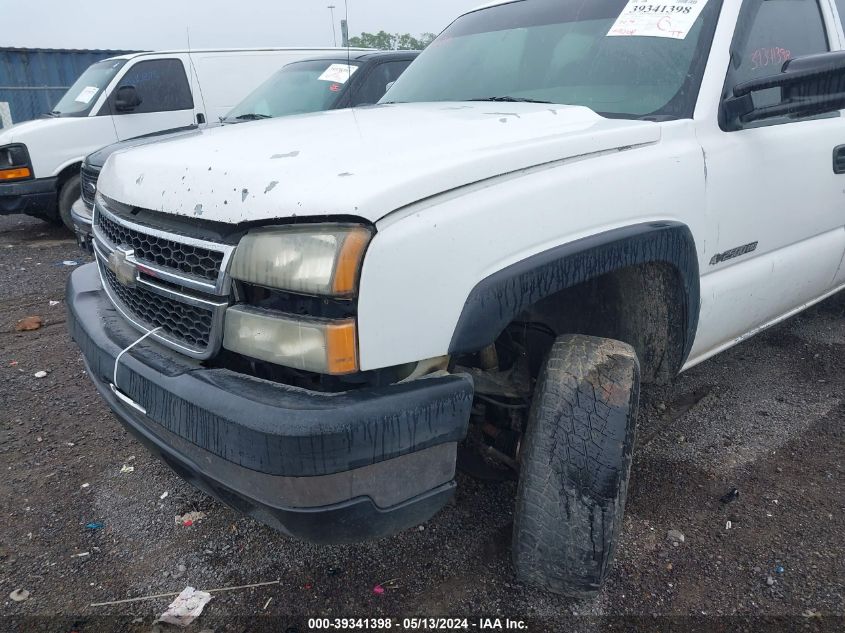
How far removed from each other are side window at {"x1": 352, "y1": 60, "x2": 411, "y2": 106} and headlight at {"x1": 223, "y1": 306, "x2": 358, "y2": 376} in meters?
4.54

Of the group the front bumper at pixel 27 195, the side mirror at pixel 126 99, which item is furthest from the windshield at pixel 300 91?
the front bumper at pixel 27 195

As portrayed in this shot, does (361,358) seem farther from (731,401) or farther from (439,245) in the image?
(731,401)

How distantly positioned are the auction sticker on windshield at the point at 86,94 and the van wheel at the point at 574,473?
6.84 meters

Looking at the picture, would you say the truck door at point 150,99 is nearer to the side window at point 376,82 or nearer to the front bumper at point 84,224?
the front bumper at point 84,224

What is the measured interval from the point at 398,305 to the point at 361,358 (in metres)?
0.14

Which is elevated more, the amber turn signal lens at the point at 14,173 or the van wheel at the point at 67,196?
the amber turn signal lens at the point at 14,173

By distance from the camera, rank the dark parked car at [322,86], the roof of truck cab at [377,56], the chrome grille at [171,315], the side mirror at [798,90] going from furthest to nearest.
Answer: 1. the roof of truck cab at [377,56]
2. the dark parked car at [322,86]
3. the side mirror at [798,90]
4. the chrome grille at [171,315]

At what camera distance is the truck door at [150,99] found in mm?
6789

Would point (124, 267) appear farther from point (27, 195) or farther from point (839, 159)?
point (27, 195)

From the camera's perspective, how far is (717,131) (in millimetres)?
2191

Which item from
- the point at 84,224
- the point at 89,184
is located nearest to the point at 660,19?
the point at 84,224

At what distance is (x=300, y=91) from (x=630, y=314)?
4.35 m

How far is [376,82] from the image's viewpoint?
19.1ft

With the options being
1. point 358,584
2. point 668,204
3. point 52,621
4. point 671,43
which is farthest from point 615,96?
point 52,621
